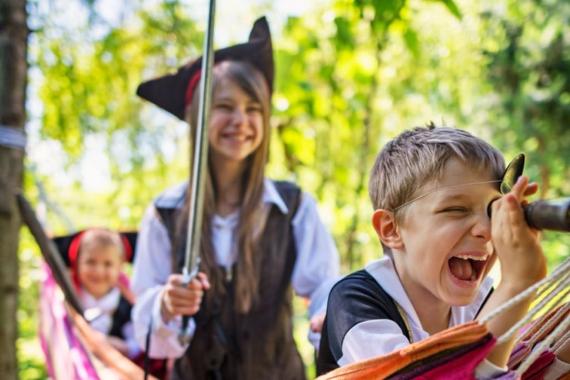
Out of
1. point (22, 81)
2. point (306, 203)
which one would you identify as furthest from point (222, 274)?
point (22, 81)

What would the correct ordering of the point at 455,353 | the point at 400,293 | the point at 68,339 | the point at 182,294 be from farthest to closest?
the point at 68,339, the point at 182,294, the point at 400,293, the point at 455,353

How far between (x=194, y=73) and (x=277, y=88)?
107cm

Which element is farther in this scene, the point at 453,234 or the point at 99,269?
the point at 99,269

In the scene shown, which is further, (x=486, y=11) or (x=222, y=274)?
(x=486, y=11)

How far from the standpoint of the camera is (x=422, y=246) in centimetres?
96

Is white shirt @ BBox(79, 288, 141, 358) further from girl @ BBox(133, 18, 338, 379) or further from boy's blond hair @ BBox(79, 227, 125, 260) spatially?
girl @ BBox(133, 18, 338, 379)

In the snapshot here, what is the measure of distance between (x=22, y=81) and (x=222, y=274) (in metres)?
0.74

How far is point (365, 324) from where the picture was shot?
3.08 feet

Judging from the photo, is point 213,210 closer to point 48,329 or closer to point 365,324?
point 48,329

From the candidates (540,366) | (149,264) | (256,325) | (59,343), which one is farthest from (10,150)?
(540,366)

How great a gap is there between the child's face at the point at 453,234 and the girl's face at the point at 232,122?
911 mm

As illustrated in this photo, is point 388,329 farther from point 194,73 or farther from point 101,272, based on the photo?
point 101,272

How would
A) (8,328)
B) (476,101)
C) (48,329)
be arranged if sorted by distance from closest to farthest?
(8,328)
(48,329)
(476,101)

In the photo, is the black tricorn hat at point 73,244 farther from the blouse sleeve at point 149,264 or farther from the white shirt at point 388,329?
the white shirt at point 388,329
